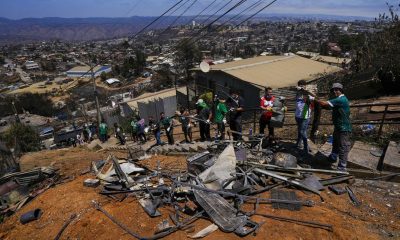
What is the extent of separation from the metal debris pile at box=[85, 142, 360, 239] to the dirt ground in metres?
0.12

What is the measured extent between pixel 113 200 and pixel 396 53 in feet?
38.2

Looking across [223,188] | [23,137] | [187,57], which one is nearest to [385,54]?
[223,188]

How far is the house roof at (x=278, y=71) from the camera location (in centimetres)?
1929

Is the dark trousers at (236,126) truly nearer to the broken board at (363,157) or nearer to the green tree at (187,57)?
A: the broken board at (363,157)

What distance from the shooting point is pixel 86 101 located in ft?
176

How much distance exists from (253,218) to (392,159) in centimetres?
322

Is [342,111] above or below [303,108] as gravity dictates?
above

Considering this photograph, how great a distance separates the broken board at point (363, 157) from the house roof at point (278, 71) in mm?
11378

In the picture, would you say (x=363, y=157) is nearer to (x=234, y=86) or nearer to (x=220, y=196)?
(x=220, y=196)

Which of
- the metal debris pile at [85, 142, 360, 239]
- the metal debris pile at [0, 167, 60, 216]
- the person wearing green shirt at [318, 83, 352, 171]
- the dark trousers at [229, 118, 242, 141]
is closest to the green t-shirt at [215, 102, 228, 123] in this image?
the dark trousers at [229, 118, 242, 141]

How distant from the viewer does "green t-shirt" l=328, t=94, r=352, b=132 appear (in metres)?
6.14

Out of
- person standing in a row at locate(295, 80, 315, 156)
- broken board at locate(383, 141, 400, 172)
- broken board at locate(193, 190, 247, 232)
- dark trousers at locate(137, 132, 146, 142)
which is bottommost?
dark trousers at locate(137, 132, 146, 142)

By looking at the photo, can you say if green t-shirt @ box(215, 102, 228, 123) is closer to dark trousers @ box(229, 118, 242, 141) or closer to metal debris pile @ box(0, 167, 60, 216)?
dark trousers @ box(229, 118, 242, 141)

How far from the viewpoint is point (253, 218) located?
203 inches
